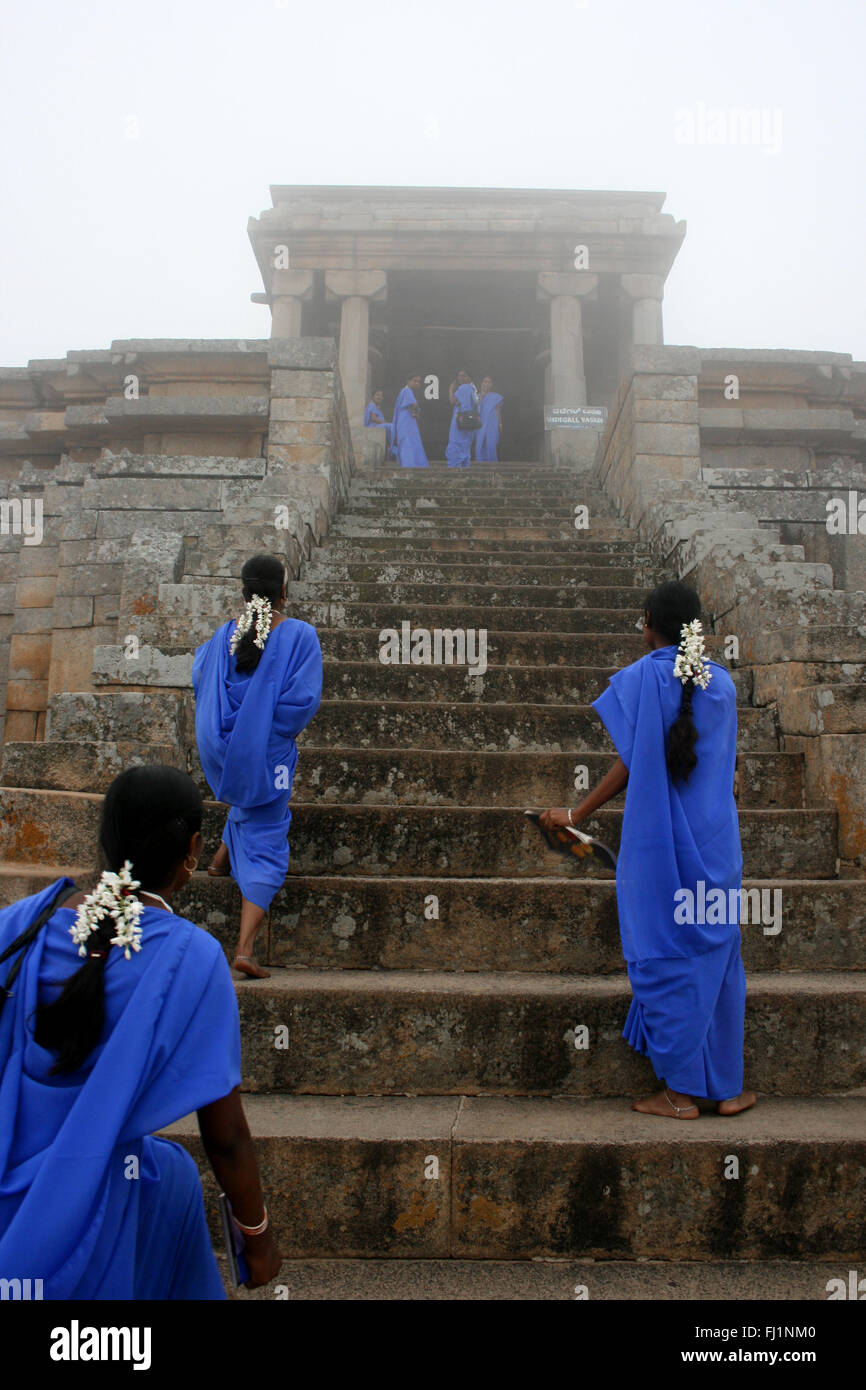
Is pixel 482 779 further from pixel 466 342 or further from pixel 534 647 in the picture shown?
pixel 466 342

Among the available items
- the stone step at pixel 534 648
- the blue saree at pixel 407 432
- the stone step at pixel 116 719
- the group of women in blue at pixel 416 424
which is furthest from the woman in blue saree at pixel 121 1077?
the blue saree at pixel 407 432

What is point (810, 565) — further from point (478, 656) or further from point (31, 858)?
point (31, 858)

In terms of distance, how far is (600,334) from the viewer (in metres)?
19.1

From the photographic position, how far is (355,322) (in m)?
16.3

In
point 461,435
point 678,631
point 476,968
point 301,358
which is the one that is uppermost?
point 461,435

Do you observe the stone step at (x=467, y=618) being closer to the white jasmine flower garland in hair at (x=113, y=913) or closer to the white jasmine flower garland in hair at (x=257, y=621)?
the white jasmine flower garland in hair at (x=257, y=621)

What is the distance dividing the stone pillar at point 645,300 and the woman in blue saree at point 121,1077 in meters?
16.5

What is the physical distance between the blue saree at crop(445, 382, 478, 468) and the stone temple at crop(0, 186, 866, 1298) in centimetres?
333

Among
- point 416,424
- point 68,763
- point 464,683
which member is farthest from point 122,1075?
point 416,424

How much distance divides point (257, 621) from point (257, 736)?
1.65 feet

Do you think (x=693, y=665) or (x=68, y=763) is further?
(x=68, y=763)

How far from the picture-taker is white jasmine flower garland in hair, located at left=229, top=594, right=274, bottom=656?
3.93 meters

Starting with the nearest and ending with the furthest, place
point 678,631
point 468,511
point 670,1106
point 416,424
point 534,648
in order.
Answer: point 670,1106 → point 678,631 → point 534,648 → point 468,511 → point 416,424

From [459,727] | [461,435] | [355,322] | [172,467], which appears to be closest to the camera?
[459,727]
